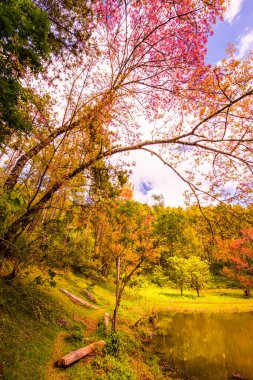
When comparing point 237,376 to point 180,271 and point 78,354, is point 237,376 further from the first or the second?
point 180,271

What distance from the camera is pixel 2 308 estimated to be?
8.22 meters

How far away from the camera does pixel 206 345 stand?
1262 cm

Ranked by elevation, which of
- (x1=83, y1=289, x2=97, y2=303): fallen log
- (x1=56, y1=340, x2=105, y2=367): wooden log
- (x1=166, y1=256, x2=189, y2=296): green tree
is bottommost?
(x1=56, y1=340, x2=105, y2=367): wooden log

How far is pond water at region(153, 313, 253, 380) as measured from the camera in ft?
31.7

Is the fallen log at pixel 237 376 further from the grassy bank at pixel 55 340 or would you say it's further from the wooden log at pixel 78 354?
the wooden log at pixel 78 354

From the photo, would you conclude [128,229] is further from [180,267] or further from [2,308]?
[180,267]

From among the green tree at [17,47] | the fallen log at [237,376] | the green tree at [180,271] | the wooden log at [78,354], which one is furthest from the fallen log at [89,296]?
the green tree at [17,47]

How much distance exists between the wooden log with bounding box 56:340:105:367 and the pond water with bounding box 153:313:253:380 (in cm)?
346

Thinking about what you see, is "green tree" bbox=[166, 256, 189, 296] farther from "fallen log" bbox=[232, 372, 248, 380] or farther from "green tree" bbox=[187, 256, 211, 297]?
"fallen log" bbox=[232, 372, 248, 380]

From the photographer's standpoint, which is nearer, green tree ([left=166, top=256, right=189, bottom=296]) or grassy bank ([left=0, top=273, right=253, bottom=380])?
grassy bank ([left=0, top=273, right=253, bottom=380])

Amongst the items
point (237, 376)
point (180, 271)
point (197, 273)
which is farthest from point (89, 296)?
point (197, 273)

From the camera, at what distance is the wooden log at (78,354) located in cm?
723

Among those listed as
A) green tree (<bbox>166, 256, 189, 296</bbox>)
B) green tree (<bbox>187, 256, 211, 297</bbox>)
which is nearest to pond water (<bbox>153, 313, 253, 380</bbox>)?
green tree (<bbox>166, 256, 189, 296</bbox>)

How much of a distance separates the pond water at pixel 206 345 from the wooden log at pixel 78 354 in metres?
3.46
